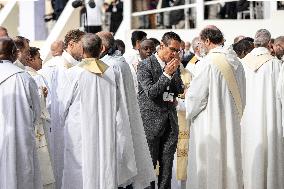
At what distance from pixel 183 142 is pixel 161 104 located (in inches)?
46.7

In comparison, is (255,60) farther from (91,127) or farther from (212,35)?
(91,127)

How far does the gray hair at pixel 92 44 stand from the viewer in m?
8.51

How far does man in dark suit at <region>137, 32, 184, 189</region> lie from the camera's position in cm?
948

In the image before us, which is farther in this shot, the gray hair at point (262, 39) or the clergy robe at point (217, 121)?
the gray hair at point (262, 39)

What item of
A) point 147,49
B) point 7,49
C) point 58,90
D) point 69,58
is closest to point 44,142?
point 58,90

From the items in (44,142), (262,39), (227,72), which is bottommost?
(44,142)

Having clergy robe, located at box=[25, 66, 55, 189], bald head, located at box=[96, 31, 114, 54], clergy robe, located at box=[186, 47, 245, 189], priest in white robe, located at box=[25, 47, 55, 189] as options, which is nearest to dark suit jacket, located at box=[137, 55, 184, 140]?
clergy robe, located at box=[186, 47, 245, 189]

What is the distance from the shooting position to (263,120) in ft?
35.0

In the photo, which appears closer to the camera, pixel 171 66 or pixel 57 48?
pixel 171 66

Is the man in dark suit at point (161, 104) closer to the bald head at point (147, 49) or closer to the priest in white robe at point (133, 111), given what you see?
the priest in white robe at point (133, 111)

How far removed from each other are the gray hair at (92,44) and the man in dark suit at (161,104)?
3.35 ft

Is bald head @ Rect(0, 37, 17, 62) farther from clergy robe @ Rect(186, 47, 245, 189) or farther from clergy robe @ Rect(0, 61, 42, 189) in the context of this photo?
clergy robe @ Rect(186, 47, 245, 189)

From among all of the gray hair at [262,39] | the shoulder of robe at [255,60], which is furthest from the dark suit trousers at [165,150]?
the gray hair at [262,39]

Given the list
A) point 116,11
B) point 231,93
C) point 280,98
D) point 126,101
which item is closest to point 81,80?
point 126,101
